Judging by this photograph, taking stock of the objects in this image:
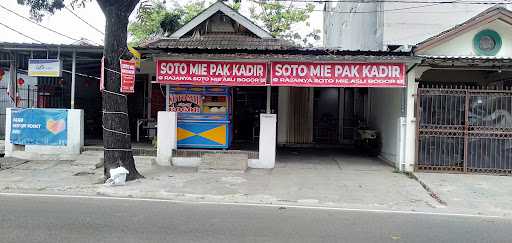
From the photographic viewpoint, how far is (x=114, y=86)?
10.6 metres

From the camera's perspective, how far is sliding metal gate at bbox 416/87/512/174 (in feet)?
40.4

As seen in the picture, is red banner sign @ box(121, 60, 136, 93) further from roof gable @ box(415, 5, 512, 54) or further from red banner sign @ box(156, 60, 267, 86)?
roof gable @ box(415, 5, 512, 54)

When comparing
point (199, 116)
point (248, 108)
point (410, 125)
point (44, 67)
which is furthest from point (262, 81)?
point (44, 67)

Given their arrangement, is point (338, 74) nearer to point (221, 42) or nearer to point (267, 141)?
point (267, 141)

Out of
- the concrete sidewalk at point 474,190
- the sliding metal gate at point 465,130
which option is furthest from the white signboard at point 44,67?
the concrete sidewalk at point 474,190

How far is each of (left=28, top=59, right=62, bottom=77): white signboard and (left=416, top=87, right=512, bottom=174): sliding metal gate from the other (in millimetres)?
10218

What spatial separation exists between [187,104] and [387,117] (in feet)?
20.1

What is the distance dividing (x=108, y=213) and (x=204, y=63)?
233 inches

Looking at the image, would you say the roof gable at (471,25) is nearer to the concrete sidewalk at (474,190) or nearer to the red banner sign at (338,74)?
the red banner sign at (338,74)

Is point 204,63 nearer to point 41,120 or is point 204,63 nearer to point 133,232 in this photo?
point 41,120

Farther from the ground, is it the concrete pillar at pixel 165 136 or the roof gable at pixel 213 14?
the roof gable at pixel 213 14

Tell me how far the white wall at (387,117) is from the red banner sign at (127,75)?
7.14 metres

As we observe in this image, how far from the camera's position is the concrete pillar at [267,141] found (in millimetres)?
12883

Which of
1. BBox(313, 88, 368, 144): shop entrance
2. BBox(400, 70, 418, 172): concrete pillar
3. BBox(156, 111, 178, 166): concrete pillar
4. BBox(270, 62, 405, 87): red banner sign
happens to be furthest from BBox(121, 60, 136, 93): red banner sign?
BBox(313, 88, 368, 144): shop entrance
